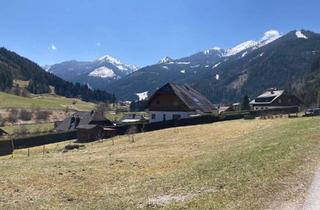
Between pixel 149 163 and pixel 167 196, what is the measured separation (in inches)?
498

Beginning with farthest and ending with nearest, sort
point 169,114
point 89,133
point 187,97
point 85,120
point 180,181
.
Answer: point 85,120 < point 187,97 < point 169,114 < point 89,133 < point 180,181

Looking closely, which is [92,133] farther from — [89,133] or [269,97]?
[269,97]

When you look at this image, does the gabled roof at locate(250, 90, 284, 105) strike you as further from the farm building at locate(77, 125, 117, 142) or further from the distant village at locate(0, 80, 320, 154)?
the farm building at locate(77, 125, 117, 142)

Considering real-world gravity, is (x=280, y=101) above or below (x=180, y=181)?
above

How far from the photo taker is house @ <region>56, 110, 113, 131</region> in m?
115

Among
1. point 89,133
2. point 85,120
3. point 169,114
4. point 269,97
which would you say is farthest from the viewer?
point 269,97

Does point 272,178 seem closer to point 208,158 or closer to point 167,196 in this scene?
point 167,196

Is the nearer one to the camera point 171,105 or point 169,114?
point 171,105

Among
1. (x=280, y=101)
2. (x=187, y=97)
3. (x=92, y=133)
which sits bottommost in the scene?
(x=92, y=133)

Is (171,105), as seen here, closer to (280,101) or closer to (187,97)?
(187,97)

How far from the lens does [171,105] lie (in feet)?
318

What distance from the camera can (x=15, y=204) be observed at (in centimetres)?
2288

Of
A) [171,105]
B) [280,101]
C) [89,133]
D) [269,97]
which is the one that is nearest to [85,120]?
[89,133]

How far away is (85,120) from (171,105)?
28019 millimetres
